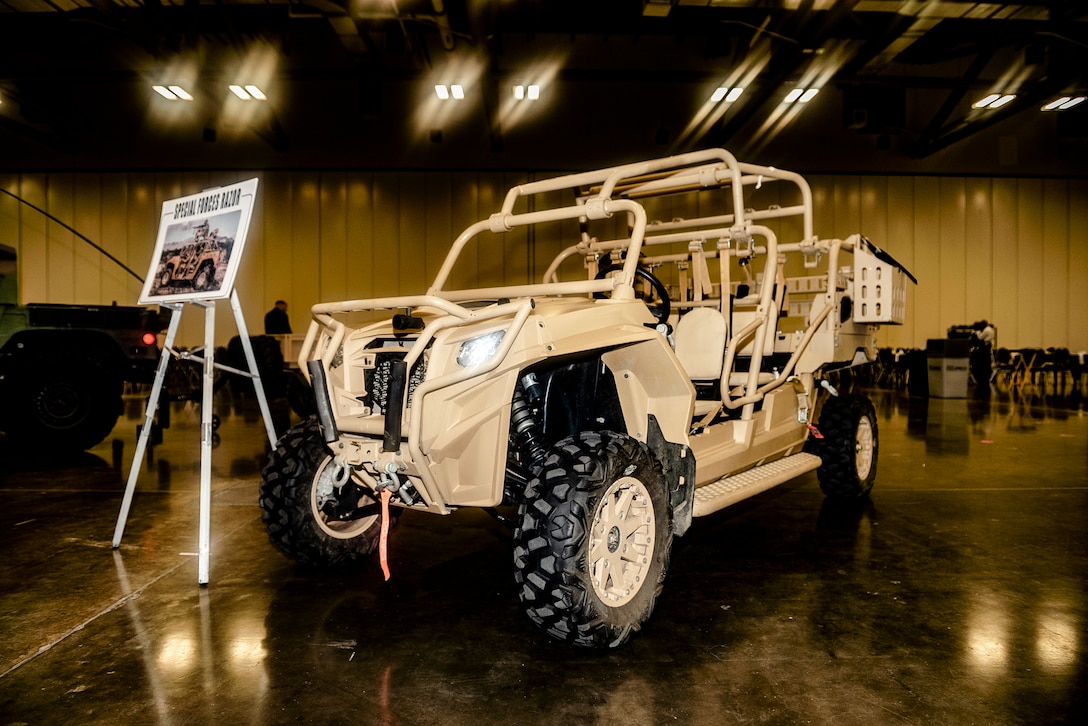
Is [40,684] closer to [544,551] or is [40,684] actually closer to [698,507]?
[544,551]

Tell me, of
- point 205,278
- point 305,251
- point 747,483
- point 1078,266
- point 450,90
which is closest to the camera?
point 205,278

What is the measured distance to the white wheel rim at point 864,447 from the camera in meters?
4.96

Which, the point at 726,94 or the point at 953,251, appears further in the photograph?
the point at 953,251

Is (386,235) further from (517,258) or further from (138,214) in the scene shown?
(138,214)

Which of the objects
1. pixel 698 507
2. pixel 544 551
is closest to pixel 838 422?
pixel 698 507

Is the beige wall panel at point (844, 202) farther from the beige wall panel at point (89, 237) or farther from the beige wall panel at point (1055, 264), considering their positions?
the beige wall panel at point (89, 237)

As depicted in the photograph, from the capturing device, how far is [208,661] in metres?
2.47

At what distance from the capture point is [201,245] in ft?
11.8

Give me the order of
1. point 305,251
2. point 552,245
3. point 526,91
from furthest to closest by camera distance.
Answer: point 552,245 < point 305,251 < point 526,91

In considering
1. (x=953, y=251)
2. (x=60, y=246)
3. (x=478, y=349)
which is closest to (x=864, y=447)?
(x=478, y=349)

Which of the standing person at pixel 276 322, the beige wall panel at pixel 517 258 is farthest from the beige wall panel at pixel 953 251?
the standing person at pixel 276 322

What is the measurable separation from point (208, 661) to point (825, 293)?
395cm

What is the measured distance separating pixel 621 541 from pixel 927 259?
2150cm

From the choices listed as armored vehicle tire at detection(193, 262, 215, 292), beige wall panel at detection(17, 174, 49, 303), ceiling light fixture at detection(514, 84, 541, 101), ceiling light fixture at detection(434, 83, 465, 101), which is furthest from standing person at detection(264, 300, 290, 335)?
armored vehicle tire at detection(193, 262, 215, 292)
